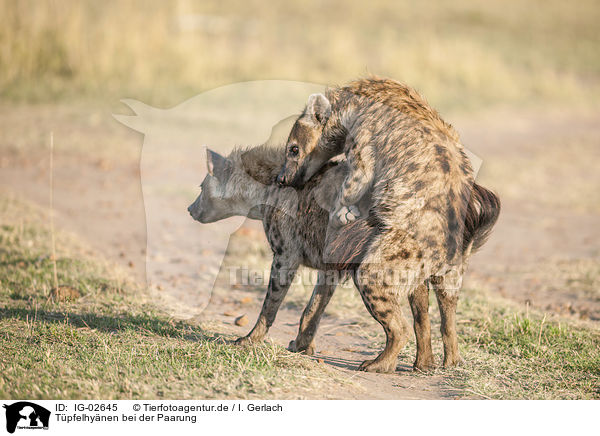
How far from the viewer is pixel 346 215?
15.4 ft

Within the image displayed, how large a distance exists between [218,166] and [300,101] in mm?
8904

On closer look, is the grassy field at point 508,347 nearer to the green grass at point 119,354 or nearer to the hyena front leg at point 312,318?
the hyena front leg at point 312,318

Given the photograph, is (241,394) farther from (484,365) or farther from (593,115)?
(593,115)

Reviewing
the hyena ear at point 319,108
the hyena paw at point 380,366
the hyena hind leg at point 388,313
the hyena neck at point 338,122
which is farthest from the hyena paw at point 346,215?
the hyena paw at point 380,366

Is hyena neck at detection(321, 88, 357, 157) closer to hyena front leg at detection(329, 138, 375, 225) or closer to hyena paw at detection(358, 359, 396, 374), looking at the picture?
hyena front leg at detection(329, 138, 375, 225)

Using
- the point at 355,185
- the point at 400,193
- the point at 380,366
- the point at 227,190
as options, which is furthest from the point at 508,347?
the point at 227,190

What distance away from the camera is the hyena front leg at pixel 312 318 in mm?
→ 5055

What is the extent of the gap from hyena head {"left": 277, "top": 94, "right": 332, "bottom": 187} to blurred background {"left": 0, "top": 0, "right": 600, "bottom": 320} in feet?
1.79

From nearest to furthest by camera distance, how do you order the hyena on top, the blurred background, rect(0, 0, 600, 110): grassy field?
the hyena on top
the blurred background
rect(0, 0, 600, 110): grassy field

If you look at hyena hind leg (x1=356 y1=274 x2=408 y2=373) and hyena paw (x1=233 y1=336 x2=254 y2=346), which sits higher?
hyena hind leg (x1=356 y1=274 x2=408 y2=373)

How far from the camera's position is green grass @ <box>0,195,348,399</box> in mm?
4051

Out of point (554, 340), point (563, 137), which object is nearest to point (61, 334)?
point (554, 340)

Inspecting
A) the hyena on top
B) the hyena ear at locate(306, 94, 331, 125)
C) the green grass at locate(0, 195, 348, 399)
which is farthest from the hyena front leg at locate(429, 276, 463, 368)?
the hyena ear at locate(306, 94, 331, 125)

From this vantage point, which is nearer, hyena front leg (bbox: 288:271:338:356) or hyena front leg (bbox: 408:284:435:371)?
hyena front leg (bbox: 408:284:435:371)
